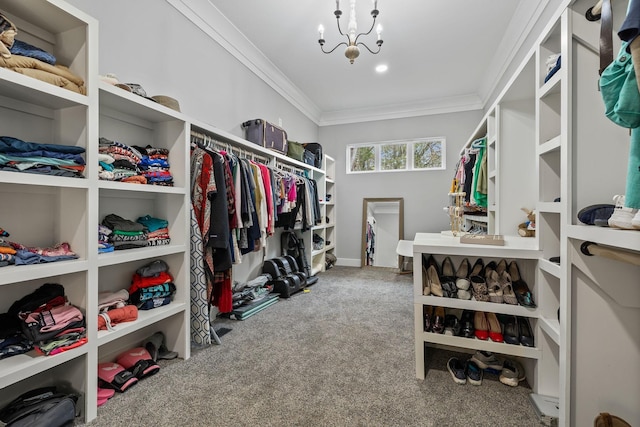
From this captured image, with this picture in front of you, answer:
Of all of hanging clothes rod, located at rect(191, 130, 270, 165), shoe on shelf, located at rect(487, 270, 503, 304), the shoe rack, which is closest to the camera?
the shoe rack

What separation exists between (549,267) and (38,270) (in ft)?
7.81

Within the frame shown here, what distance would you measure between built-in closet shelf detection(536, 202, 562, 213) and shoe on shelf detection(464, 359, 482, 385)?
102cm

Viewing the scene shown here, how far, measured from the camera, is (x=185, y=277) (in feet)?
6.26

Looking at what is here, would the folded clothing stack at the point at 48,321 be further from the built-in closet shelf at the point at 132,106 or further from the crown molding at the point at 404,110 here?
the crown molding at the point at 404,110

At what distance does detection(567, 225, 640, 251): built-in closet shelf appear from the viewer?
708 millimetres

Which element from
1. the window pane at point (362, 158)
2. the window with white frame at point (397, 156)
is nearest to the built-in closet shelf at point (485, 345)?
the window with white frame at point (397, 156)

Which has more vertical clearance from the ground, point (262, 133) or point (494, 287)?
point (262, 133)

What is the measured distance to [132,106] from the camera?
1.67 m

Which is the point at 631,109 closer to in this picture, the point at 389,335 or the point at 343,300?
the point at 389,335

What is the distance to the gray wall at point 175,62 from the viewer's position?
5.88 feet

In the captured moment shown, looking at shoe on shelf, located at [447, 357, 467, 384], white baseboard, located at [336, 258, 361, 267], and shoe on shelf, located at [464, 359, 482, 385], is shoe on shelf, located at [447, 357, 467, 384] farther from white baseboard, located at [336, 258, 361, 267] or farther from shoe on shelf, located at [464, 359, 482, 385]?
white baseboard, located at [336, 258, 361, 267]

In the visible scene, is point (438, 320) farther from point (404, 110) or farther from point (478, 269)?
point (404, 110)

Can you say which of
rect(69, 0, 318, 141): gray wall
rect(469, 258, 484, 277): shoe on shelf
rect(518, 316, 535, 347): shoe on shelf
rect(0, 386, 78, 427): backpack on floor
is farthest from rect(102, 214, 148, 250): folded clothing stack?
rect(518, 316, 535, 347): shoe on shelf

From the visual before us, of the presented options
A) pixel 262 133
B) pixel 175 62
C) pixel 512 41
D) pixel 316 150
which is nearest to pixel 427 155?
pixel 316 150
